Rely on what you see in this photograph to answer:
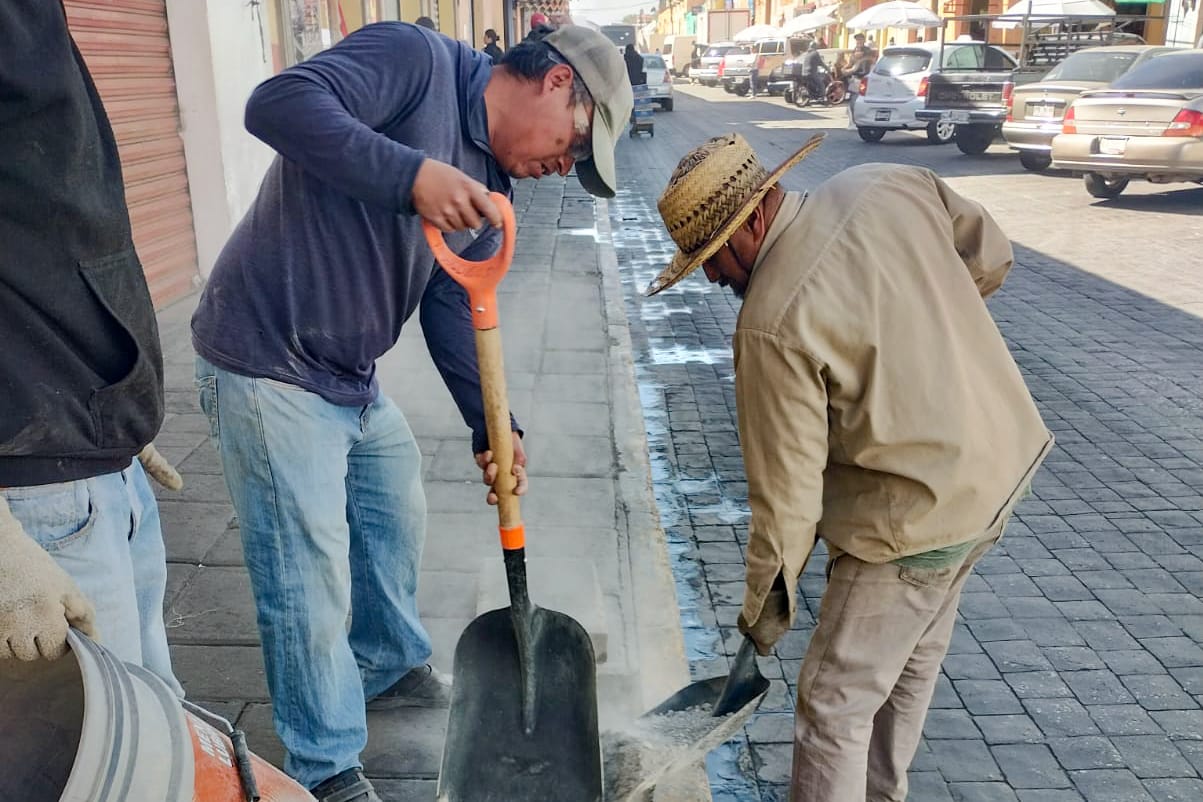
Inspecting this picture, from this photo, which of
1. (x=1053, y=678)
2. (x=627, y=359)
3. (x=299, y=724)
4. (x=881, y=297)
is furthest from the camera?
(x=627, y=359)

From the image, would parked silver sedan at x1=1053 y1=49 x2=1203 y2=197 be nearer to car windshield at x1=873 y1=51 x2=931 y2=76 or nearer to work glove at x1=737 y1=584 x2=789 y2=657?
car windshield at x1=873 y1=51 x2=931 y2=76

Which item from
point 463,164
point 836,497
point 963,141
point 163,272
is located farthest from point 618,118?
point 963,141

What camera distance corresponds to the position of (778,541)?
81.5 inches

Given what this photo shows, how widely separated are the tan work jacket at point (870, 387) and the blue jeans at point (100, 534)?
114cm

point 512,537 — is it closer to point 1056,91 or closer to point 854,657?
point 854,657

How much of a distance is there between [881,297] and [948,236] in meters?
0.30

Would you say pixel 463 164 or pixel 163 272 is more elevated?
pixel 463 164

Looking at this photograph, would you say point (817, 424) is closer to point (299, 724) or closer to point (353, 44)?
point (353, 44)

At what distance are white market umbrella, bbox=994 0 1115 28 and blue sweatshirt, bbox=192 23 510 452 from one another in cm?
1878

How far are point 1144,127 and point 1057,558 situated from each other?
351 inches

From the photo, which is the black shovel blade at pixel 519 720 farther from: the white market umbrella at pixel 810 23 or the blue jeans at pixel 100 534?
the white market umbrella at pixel 810 23

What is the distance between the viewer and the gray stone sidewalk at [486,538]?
296 cm

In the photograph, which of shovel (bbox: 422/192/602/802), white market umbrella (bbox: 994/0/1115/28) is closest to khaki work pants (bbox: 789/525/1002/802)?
shovel (bbox: 422/192/602/802)

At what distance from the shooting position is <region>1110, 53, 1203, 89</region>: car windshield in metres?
11.4
